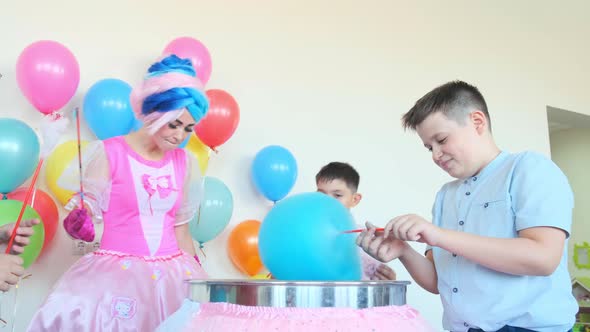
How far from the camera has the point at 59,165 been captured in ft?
7.12

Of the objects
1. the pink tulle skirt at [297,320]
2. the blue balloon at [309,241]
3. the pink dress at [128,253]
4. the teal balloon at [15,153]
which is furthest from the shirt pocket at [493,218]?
the teal balloon at [15,153]

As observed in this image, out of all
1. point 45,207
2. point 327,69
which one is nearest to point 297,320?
point 45,207

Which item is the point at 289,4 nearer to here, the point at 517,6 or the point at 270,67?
the point at 270,67

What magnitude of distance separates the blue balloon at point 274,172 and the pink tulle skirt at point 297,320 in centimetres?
185

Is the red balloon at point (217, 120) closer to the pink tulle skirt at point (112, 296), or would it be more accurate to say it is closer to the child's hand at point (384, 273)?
the pink tulle skirt at point (112, 296)

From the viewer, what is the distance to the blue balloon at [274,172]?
2705mm

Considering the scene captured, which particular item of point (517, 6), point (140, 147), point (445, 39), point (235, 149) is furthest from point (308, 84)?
point (517, 6)

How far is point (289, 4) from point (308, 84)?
0.51m

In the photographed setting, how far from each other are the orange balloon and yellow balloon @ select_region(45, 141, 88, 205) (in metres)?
0.82

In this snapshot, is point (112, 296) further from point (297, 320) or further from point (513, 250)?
point (513, 250)

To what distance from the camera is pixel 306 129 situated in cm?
329

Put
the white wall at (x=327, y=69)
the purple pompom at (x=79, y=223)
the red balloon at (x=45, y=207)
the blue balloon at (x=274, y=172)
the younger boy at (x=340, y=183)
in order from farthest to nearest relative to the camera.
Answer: the blue balloon at (x=274, y=172)
the white wall at (x=327, y=69)
the younger boy at (x=340, y=183)
the red balloon at (x=45, y=207)
the purple pompom at (x=79, y=223)

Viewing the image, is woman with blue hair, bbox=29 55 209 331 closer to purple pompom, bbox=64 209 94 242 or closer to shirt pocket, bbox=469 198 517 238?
purple pompom, bbox=64 209 94 242

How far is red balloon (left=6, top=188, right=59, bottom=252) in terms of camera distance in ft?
6.82
